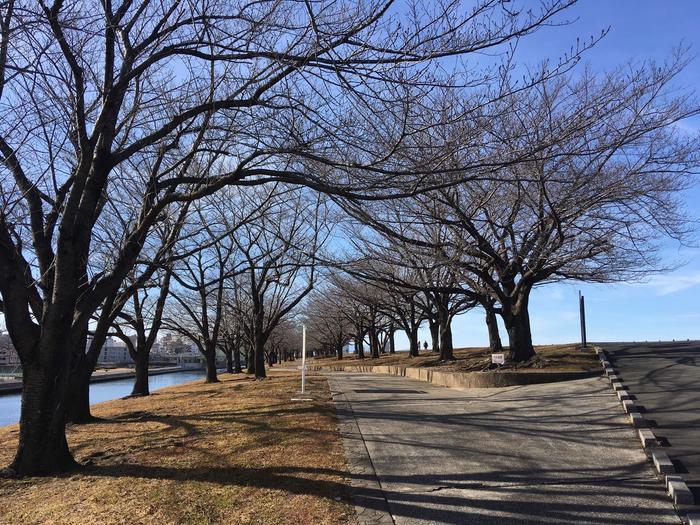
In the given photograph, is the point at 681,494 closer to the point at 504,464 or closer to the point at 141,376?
the point at 504,464

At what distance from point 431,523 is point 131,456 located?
4.89 meters

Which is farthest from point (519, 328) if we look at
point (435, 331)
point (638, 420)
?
point (435, 331)

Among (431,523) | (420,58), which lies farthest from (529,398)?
(420,58)

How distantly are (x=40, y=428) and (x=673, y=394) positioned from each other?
1058 centimetres

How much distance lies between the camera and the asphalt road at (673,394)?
6715 millimetres

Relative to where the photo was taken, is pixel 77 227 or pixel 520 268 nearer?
pixel 77 227

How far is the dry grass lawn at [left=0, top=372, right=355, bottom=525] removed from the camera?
17.5 feet

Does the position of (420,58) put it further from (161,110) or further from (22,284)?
(22,284)

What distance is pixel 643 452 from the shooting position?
23.2 ft

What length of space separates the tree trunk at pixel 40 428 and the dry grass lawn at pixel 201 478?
289mm

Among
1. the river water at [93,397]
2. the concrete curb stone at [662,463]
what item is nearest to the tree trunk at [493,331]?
the concrete curb stone at [662,463]

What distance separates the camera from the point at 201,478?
254 inches

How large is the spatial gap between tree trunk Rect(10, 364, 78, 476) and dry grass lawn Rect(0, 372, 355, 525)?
289mm

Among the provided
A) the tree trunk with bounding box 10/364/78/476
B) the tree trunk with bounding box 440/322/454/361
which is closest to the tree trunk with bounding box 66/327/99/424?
the tree trunk with bounding box 10/364/78/476
